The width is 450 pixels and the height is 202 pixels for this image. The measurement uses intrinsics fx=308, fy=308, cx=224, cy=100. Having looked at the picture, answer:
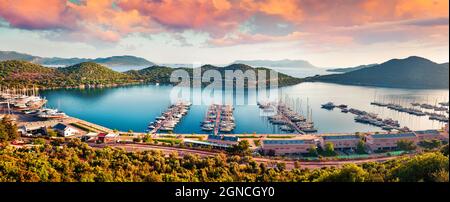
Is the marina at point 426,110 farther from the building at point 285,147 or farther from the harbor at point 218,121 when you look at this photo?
the building at point 285,147

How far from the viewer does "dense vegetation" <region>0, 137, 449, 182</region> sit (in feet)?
8.35

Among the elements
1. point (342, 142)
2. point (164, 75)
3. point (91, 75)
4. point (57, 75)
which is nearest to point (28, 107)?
point (342, 142)

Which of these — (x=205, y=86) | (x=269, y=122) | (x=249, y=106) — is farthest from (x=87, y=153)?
(x=205, y=86)

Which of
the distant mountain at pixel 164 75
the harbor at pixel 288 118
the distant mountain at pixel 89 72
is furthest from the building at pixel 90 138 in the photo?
the distant mountain at pixel 89 72

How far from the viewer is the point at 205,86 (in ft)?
82.8

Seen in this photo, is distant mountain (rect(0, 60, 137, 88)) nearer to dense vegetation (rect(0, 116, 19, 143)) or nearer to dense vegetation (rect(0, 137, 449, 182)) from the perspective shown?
dense vegetation (rect(0, 116, 19, 143))

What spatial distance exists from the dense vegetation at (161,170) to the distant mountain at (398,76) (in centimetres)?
767

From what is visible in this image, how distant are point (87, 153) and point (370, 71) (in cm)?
2494

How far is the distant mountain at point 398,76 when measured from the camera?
11.7m

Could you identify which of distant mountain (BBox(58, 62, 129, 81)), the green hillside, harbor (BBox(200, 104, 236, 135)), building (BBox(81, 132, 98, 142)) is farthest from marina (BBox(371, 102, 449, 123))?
distant mountain (BBox(58, 62, 129, 81))

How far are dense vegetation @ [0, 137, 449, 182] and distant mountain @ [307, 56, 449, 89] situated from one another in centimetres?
767
